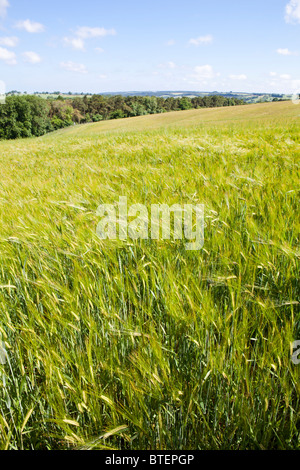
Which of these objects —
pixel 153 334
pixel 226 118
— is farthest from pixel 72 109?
pixel 153 334

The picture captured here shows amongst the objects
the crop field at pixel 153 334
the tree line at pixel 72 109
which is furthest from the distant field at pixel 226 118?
the tree line at pixel 72 109

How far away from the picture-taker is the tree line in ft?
205

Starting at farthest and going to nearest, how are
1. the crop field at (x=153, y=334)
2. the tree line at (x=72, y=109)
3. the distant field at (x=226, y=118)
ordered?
the tree line at (x=72, y=109) < the distant field at (x=226, y=118) < the crop field at (x=153, y=334)

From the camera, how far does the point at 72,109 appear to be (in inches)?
3625

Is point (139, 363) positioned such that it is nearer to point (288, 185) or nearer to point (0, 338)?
point (0, 338)

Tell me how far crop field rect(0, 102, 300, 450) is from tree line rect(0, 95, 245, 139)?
225 feet

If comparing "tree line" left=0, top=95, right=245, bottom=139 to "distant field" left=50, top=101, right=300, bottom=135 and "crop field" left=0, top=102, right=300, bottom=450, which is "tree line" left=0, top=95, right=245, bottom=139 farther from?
"crop field" left=0, top=102, right=300, bottom=450

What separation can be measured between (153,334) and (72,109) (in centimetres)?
10273

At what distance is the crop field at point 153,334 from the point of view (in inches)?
29.8

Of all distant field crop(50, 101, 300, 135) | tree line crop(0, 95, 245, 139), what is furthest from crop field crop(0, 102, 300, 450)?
tree line crop(0, 95, 245, 139)

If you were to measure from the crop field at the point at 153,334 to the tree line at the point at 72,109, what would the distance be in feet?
225

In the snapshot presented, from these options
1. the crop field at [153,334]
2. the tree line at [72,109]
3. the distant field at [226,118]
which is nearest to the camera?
the crop field at [153,334]

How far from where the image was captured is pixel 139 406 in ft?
2.59

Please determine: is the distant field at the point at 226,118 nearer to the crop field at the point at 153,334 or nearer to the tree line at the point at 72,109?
the crop field at the point at 153,334
